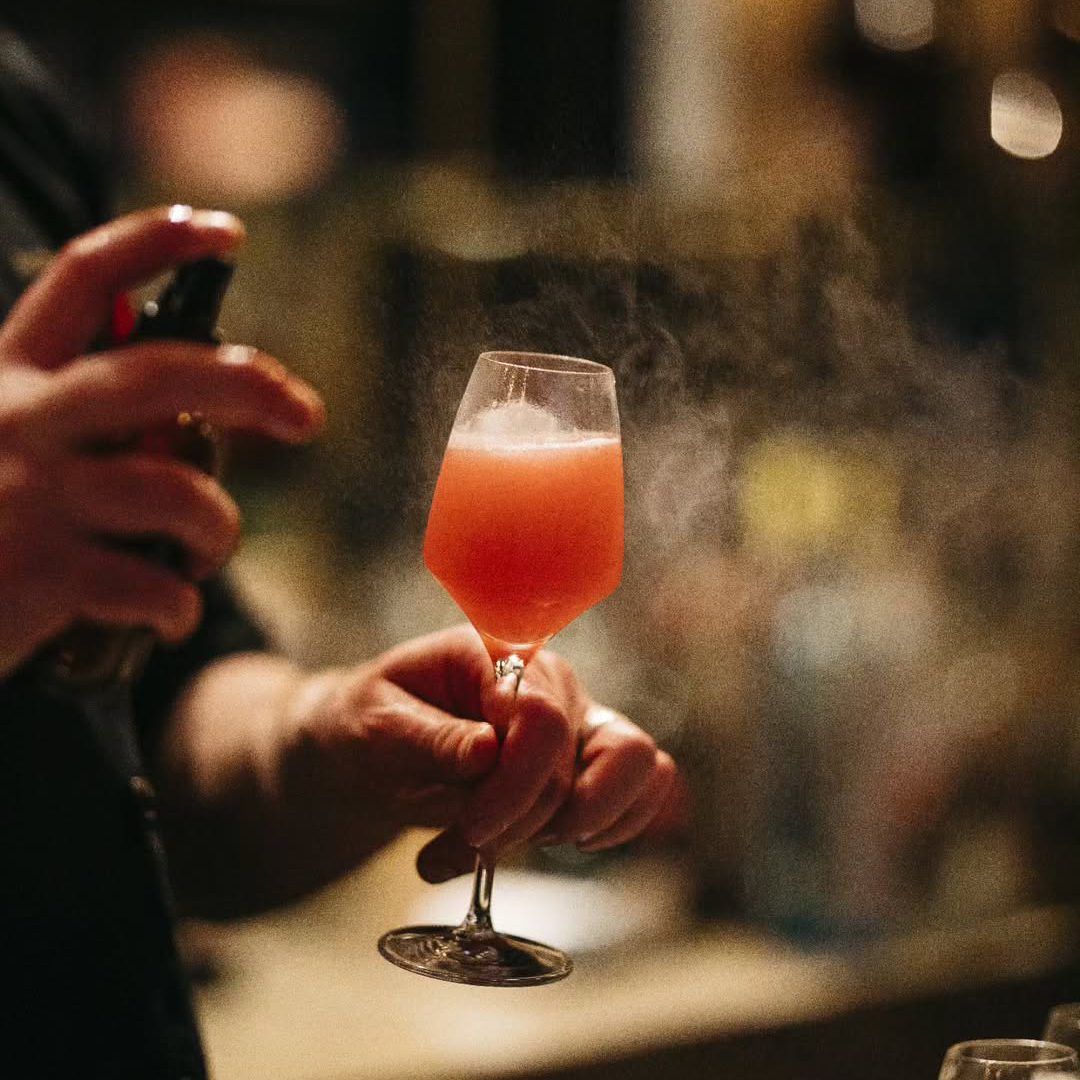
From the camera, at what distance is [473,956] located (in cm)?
107

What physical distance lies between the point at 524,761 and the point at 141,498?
30 cm

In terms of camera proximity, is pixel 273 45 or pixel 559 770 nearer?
pixel 559 770

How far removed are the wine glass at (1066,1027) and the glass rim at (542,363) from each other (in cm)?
58

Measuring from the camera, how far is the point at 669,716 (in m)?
2.29

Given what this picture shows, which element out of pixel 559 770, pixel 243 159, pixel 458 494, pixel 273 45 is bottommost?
pixel 559 770

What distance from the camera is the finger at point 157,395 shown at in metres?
0.79

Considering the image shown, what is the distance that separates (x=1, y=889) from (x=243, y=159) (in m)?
1.51

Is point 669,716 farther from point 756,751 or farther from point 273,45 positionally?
point 273,45

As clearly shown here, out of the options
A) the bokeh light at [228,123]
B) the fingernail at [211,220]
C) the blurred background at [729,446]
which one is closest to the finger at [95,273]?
the fingernail at [211,220]

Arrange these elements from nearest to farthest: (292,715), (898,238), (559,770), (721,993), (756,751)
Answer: (559,770)
(292,715)
(721,993)
(756,751)
(898,238)

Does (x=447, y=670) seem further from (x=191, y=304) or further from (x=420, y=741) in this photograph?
(x=191, y=304)

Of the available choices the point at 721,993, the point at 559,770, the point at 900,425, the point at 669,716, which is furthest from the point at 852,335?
the point at 559,770

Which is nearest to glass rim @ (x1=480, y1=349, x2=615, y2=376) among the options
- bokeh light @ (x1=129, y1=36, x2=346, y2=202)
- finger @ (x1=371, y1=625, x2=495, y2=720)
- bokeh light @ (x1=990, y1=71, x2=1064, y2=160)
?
finger @ (x1=371, y1=625, x2=495, y2=720)

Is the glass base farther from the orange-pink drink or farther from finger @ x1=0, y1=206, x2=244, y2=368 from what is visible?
finger @ x1=0, y1=206, x2=244, y2=368
